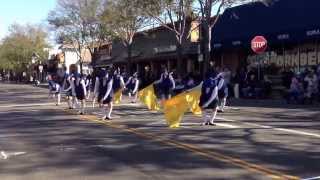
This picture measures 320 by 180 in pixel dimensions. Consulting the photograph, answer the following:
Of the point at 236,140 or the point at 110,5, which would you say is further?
the point at 110,5

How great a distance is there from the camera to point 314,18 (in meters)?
33.1

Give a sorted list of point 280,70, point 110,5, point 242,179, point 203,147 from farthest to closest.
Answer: point 110,5, point 280,70, point 203,147, point 242,179

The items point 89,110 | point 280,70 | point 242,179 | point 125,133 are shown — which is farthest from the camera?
point 280,70

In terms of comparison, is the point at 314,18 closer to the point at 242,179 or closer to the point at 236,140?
the point at 236,140

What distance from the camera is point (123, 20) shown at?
54156mm

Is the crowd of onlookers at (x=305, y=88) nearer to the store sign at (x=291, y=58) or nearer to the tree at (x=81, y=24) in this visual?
the store sign at (x=291, y=58)

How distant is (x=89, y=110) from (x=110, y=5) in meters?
29.9

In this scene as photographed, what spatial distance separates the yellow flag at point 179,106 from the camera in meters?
19.3

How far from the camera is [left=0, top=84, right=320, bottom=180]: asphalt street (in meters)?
11.1

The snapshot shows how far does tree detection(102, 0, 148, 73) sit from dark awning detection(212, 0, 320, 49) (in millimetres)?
8010

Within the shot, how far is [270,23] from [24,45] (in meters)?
72.5

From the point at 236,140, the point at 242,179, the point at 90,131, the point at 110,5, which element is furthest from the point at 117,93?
the point at 110,5

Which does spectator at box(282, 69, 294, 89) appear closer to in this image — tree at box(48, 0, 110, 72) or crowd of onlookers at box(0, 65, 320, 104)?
crowd of onlookers at box(0, 65, 320, 104)

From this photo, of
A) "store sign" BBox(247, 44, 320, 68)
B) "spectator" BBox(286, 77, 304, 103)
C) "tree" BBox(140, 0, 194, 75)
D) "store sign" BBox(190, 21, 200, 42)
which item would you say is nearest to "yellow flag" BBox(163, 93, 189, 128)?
"spectator" BBox(286, 77, 304, 103)
